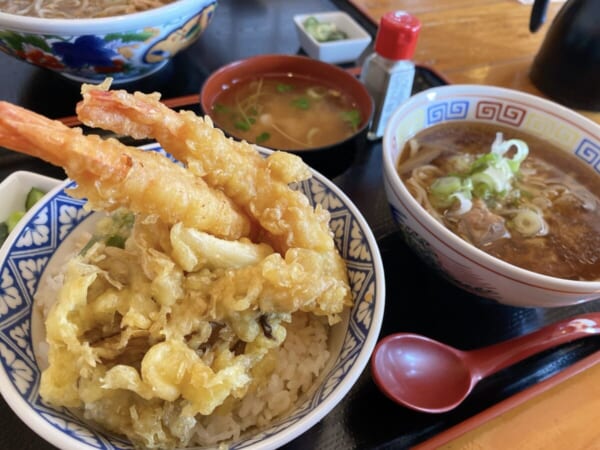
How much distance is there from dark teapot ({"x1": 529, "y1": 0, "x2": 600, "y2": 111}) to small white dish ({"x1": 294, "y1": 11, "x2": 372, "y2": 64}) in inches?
32.8

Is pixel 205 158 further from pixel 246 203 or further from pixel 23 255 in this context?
pixel 23 255

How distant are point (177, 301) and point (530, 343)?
95cm

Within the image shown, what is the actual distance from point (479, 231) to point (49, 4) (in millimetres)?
1923

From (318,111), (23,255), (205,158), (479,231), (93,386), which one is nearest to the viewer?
(93,386)

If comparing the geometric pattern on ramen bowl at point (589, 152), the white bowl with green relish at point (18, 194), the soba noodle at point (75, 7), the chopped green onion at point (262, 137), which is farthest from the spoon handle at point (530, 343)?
the soba noodle at point (75, 7)

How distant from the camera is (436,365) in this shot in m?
1.27

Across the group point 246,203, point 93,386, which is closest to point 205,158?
point 246,203

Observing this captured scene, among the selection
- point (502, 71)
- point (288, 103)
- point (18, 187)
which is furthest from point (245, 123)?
point (502, 71)

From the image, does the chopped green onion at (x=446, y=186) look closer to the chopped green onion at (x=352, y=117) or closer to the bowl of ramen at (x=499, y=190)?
the bowl of ramen at (x=499, y=190)

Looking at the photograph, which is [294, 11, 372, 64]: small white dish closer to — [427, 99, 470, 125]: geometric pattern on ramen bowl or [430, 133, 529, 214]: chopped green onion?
[427, 99, 470, 125]: geometric pattern on ramen bowl

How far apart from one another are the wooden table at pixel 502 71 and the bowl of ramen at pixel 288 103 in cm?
72

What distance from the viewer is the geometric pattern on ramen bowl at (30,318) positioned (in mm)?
904

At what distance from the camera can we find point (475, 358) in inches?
50.4

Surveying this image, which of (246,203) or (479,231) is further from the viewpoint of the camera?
(479,231)
